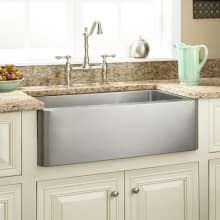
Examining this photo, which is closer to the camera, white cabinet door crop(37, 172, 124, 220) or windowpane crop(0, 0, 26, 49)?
white cabinet door crop(37, 172, 124, 220)

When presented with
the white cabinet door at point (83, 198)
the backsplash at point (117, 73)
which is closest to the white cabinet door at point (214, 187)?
the white cabinet door at point (83, 198)

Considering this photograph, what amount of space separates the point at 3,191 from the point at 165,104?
0.84 meters

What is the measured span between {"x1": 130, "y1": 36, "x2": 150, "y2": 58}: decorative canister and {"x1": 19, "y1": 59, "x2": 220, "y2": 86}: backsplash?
56 mm

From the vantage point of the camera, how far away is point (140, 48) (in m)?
3.40

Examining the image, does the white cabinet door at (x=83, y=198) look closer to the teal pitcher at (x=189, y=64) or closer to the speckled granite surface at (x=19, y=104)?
the speckled granite surface at (x=19, y=104)

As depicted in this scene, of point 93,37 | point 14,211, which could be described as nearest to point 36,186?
point 14,211

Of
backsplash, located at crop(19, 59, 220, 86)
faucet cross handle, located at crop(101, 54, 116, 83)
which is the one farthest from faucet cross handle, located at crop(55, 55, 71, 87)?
faucet cross handle, located at crop(101, 54, 116, 83)

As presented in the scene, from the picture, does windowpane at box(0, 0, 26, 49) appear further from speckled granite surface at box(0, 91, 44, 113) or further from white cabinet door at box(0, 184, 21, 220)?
white cabinet door at box(0, 184, 21, 220)

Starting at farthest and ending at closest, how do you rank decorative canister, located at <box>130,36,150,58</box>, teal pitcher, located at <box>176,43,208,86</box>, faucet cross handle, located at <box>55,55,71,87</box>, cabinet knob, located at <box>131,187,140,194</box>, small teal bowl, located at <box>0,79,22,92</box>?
1. decorative canister, located at <box>130,36,150,58</box>
2. faucet cross handle, located at <box>55,55,71,87</box>
3. teal pitcher, located at <box>176,43,208,86</box>
4. small teal bowl, located at <box>0,79,22,92</box>
5. cabinet knob, located at <box>131,187,140,194</box>

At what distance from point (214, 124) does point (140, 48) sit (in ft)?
2.73

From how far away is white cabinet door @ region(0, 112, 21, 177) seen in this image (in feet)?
7.77

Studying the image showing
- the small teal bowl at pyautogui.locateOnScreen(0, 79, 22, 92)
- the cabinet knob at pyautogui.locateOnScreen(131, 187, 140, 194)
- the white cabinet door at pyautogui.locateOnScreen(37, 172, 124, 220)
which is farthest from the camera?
the small teal bowl at pyautogui.locateOnScreen(0, 79, 22, 92)

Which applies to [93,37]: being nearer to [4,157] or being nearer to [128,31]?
[128,31]

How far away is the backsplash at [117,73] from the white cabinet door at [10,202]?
2.87 feet
